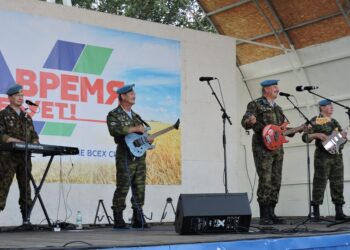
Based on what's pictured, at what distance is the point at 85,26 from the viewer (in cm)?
1011

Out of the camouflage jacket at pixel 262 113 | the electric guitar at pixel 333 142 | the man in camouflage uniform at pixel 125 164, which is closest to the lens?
the man in camouflage uniform at pixel 125 164

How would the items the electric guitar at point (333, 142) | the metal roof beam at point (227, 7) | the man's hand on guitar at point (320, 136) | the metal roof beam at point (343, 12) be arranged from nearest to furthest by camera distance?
the man's hand on guitar at point (320, 136) → the electric guitar at point (333, 142) → the metal roof beam at point (343, 12) → the metal roof beam at point (227, 7)

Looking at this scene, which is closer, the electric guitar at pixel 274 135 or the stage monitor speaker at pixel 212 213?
the stage monitor speaker at pixel 212 213

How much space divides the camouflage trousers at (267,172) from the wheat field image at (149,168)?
8.20 ft

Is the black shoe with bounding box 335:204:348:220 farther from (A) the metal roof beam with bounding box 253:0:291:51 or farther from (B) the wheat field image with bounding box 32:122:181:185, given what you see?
(A) the metal roof beam with bounding box 253:0:291:51

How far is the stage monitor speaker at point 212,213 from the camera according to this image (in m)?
5.57

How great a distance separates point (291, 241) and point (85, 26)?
608cm

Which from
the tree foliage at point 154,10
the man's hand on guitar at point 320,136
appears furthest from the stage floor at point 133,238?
the tree foliage at point 154,10

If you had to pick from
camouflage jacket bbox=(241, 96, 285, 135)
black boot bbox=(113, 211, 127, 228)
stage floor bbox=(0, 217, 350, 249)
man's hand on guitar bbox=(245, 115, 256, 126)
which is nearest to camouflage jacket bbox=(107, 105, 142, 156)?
black boot bbox=(113, 211, 127, 228)

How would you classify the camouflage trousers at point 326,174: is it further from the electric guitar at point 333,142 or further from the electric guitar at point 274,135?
the electric guitar at point 274,135

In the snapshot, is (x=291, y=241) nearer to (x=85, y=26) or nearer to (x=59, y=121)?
(x=59, y=121)

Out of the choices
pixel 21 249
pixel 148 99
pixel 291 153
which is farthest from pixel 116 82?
pixel 21 249

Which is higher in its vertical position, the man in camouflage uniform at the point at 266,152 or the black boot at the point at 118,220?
the man in camouflage uniform at the point at 266,152

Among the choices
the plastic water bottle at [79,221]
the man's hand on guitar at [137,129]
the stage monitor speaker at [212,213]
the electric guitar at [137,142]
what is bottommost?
the plastic water bottle at [79,221]
